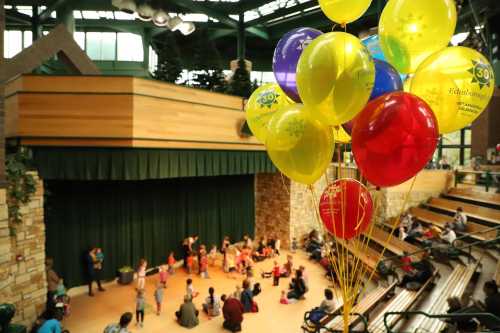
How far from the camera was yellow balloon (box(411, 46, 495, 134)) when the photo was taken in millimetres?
2643

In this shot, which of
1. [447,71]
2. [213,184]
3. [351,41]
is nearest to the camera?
[351,41]

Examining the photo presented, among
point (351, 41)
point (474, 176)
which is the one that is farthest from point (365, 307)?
point (474, 176)

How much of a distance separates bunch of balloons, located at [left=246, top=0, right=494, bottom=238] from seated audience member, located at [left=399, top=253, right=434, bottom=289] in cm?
436

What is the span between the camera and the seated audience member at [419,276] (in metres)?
6.45

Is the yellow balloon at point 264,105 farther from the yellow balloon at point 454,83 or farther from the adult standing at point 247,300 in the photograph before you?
the adult standing at point 247,300

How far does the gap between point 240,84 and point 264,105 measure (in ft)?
21.0

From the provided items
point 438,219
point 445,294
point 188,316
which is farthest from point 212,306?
point 438,219

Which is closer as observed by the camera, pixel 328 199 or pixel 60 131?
pixel 328 199

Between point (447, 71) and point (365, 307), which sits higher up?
point (447, 71)

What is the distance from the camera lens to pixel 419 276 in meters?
6.63

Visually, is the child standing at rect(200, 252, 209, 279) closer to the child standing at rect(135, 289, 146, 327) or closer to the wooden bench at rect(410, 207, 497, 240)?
the child standing at rect(135, 289, 146, 327)

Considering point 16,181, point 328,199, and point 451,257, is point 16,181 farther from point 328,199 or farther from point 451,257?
point 451,257

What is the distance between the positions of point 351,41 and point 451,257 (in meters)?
7.09

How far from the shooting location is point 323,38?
2.50 metres
